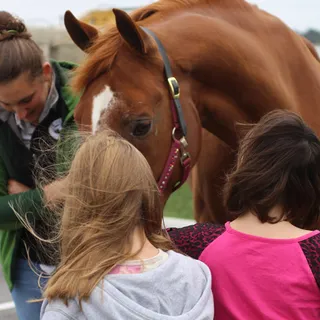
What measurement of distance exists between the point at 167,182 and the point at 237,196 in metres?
0.76

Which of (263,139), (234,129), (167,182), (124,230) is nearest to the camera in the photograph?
(124,230)

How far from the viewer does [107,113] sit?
2205mm

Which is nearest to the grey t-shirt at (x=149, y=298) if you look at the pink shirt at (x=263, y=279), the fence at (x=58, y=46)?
the pink shirt at (x=263, y=279)

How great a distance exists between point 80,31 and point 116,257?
1408 mm

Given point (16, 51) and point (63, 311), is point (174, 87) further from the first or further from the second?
point (63, 311)

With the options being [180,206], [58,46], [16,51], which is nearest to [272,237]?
[16,51]

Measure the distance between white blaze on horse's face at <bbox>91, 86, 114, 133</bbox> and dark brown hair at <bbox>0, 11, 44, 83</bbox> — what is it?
353mm

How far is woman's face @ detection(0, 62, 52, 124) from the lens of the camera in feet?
7.74

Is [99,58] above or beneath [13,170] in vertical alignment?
above

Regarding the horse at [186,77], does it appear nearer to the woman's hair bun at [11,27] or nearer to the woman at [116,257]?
the woman's hair bun at [11,27]

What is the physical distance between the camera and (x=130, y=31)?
224 cm

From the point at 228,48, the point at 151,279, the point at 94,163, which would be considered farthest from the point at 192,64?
the point at 151,279

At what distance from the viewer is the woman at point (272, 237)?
1.50 m

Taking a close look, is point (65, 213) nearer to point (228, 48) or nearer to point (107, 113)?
point (107, 113)
